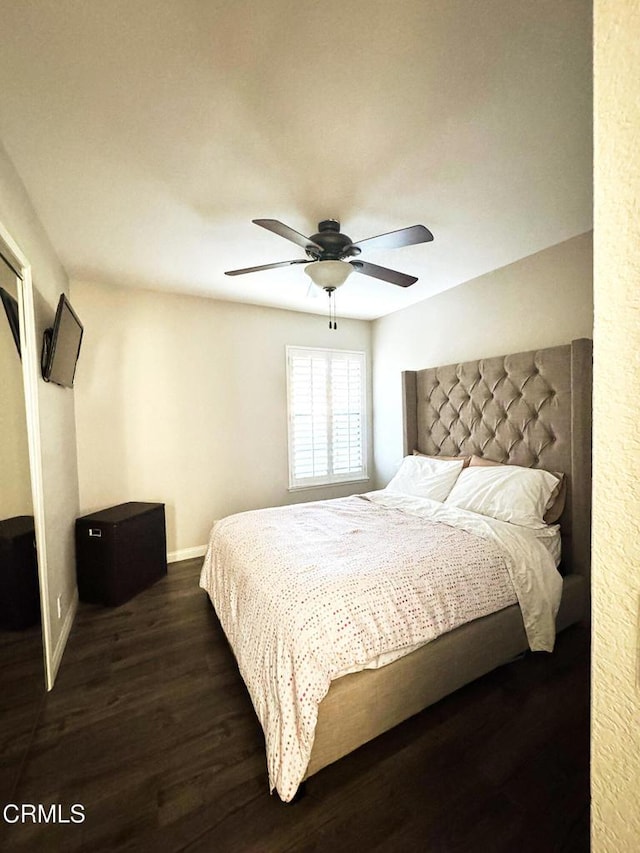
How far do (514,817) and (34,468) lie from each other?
258cm

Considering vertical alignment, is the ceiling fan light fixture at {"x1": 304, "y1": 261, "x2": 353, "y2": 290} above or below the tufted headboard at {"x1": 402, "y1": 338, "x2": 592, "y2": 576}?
above

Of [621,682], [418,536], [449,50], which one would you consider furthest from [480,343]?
[621,682]

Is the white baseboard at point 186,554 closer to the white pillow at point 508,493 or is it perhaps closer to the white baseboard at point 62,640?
the white baseboard at point 62,640

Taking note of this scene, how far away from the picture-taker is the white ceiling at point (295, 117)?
1.10m

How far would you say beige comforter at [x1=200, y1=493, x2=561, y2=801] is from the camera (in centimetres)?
131

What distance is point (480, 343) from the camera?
3.22 metres

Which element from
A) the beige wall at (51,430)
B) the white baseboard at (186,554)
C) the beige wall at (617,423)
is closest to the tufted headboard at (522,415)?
the beige wall at (617,423)

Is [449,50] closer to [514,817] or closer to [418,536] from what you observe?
[418,536]

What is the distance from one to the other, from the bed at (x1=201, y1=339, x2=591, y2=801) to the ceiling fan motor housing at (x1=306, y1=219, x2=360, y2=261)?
5.39 feet

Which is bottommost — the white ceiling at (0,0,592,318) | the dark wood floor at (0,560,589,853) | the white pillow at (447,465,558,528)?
the dark wood floor at (0,560,589,853)

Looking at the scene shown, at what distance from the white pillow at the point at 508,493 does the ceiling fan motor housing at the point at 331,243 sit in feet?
6.29

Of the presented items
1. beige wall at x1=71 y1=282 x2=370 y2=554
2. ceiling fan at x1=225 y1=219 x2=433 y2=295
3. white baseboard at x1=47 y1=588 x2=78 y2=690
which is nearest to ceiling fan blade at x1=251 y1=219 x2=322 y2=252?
ceiling fan at x1=225 y1=219 x2=433 y2=295

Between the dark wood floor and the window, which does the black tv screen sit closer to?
the dark wood floor

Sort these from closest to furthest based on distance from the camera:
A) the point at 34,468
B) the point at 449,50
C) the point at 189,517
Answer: the point at 449,50, the point at 34,468, the point at 189,517
